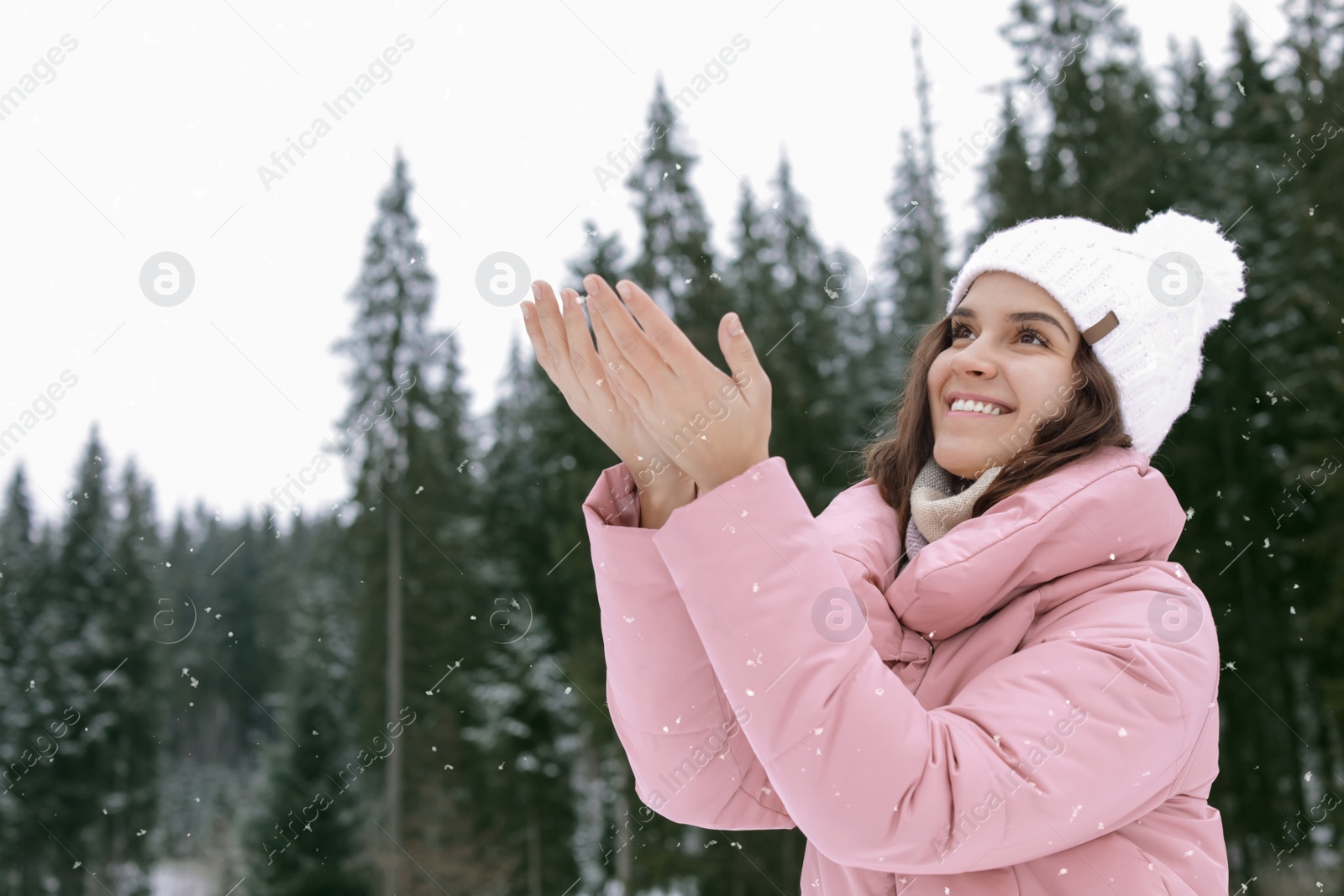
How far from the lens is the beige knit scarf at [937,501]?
157cm

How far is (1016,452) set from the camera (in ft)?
5.22

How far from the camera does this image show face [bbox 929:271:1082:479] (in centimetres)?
160

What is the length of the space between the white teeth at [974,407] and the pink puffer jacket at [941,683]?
6.5 inches

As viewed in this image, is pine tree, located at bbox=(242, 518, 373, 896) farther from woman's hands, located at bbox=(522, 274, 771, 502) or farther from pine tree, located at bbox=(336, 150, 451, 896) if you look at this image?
woman's hands, located at bbox=(522, 274, 771, 502)

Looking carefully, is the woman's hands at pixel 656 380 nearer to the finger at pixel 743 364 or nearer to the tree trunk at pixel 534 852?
the finger at pixel 743 364

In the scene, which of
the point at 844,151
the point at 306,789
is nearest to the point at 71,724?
the point at 306,789

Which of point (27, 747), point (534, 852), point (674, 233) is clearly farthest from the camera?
point (27, 747)

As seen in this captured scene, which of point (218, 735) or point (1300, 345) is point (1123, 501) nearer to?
point (1300, 345)

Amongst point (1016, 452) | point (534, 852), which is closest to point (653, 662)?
point (1016, 452)

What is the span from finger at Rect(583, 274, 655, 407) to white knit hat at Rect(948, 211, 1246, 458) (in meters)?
0.85

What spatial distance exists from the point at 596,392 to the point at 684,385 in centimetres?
18

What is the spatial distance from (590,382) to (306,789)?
25616 mm

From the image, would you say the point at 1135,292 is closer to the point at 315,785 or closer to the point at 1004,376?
the point at 1004,376

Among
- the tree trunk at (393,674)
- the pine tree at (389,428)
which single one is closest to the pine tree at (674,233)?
the pine tree at (389,428)
